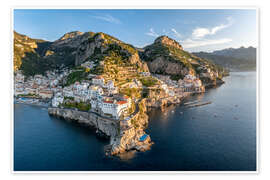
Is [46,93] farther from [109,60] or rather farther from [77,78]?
[109,60]

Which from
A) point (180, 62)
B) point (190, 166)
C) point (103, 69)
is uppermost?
point (180, 62)

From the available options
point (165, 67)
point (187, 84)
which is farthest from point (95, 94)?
point (165, 67)

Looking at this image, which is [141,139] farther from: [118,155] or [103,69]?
[103,69]

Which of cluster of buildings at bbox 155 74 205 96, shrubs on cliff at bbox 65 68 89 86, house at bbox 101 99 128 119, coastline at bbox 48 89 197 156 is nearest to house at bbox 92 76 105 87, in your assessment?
shrubs on cliff at bbox 65 68 89 86

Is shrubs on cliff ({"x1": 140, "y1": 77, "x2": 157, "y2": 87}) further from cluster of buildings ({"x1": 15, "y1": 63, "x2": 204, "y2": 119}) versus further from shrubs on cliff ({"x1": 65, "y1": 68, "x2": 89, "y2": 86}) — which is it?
shrubs on cliff ({"x1": 65, "y1": 68, "x2": 89, "y2": 86})

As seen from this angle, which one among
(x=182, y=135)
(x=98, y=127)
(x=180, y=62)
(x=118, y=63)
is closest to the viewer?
(x=182, y=135)

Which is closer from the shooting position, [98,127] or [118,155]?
[118,155]

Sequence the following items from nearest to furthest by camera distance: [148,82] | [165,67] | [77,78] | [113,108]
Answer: [113,108] < [77,78] < [148,82] < [165,67]
